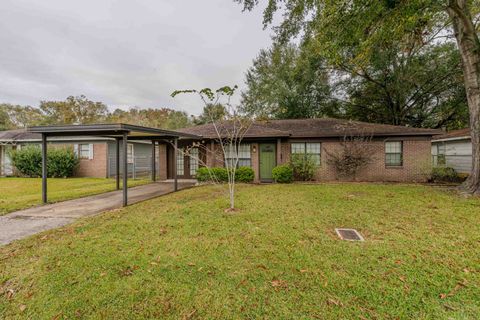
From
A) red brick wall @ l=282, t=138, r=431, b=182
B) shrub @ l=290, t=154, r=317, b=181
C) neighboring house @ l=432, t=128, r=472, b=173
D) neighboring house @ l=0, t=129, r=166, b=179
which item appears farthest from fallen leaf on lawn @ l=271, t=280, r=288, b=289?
neighboring house @ l=432, t=128, r=472, b=173

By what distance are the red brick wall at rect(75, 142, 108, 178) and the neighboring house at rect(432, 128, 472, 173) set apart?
70.0ft

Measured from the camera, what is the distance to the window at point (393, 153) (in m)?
11.4

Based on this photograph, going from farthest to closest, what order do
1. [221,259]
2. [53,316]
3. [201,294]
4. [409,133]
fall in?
[409,133], [221,259], [201,294], [53,316]

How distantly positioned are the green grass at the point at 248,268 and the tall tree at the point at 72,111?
105ft

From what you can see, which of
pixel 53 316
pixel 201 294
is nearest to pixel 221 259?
pixel 201 294

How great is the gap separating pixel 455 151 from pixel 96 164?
2409 cm

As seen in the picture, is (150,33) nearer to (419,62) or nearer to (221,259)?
(221,259)

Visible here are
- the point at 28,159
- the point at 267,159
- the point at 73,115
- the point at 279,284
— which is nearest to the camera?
the point at 279,284

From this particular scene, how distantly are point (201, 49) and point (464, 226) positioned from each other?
17.1 metres

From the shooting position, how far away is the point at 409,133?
1095 centimetres

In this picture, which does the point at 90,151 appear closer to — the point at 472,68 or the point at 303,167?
the point at 303,167

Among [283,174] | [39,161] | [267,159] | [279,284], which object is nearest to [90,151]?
[39,161]

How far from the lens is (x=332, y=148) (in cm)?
1190

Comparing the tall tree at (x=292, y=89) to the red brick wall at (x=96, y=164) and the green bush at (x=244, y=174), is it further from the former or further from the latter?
the red brick wall at (x=96, y=164)
